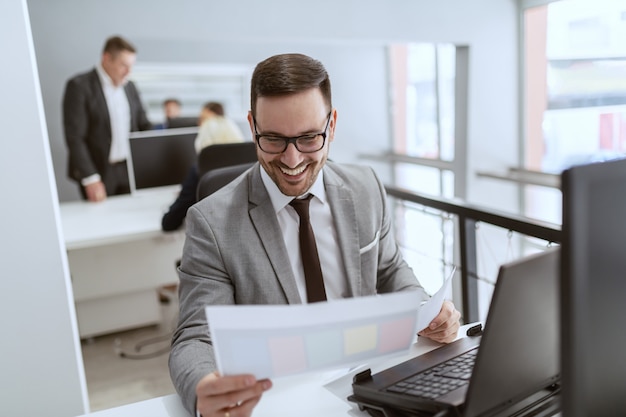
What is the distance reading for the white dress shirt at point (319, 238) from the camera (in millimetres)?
1281

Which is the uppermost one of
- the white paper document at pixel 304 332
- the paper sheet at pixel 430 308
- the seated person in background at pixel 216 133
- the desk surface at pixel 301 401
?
the seated person in background at pixel 216 133

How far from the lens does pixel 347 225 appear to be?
1.34 meters

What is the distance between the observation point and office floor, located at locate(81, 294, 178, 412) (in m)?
2.71

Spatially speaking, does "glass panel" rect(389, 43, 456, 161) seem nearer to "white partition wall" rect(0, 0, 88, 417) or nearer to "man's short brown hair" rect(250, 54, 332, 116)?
"white partition wall" rect(0, 0, 88, 417)

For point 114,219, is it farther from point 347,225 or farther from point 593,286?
point 593,286

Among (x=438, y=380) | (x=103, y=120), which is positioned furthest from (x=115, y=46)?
(x=438, y=380)

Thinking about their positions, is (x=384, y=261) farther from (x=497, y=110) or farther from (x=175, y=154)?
(x=497, y=110)

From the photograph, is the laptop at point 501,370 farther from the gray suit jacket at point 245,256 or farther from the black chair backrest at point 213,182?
the black chair backrest at point 213,182

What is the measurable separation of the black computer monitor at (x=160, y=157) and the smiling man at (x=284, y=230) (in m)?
1.97

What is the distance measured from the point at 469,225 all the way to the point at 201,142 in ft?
5.13

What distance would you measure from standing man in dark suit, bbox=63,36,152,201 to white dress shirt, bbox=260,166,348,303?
232 cm

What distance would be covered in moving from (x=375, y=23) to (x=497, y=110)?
4.81ft

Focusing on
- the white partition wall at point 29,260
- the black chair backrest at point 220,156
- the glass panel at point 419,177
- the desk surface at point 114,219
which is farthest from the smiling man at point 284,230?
the glass panel at point 419,177

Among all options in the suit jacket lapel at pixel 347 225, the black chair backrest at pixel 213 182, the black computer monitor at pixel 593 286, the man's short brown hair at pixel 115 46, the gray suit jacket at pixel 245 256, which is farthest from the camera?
the man's short brown hair at pixel 115 46
